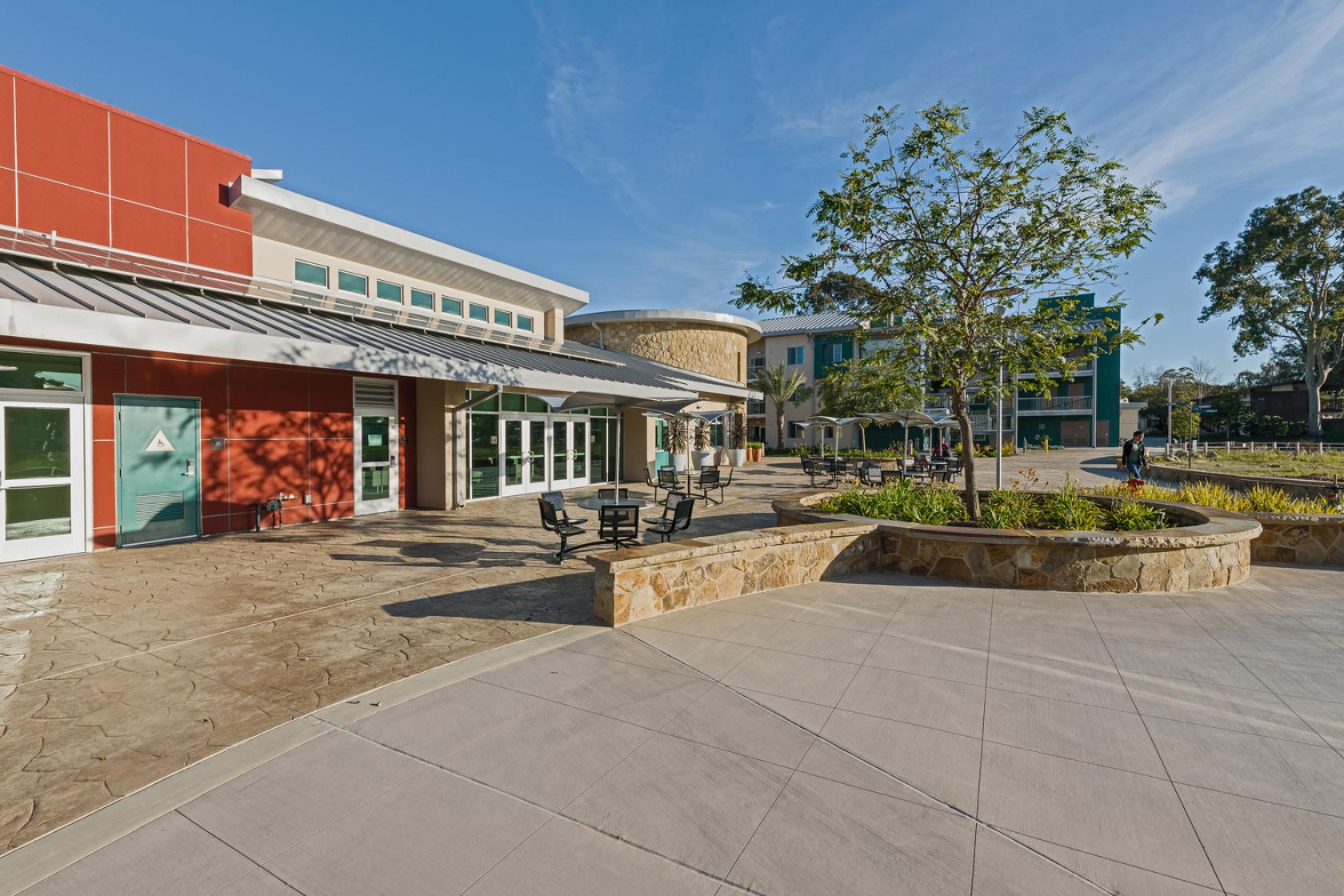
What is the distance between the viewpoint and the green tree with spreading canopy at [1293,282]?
40.7 meters

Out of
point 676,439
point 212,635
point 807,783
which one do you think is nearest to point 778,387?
point 676,439

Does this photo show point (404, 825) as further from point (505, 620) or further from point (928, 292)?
point (928, 292)

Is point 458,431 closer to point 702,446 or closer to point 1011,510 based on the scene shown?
point 1011,510

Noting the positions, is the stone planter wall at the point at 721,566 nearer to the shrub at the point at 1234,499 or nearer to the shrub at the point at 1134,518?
the shrub at the point at 1134,518

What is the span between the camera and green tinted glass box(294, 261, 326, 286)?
14.0 metres

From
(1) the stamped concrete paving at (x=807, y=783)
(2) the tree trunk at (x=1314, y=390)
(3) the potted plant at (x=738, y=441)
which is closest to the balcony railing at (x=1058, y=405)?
(2) the tree trunk at (x=1314, y=390)

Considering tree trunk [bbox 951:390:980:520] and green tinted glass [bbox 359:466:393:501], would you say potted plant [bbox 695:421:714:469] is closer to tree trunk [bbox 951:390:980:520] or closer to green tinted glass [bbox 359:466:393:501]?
green tinted glass [bbox 359:466:393:501]

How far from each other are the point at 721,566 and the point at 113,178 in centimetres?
1228

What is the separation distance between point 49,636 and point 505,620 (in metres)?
3.97

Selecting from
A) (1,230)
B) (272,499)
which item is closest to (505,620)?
(272,499)

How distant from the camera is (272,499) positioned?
11586mm

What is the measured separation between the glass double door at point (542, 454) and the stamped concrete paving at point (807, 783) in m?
12.1

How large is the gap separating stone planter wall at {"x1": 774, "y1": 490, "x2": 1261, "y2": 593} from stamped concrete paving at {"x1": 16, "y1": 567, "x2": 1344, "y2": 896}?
1745mm

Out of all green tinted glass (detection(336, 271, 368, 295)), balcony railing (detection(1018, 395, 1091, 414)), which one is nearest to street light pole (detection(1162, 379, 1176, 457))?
balcony railing (detection(1018, 395, 1091, 414))
